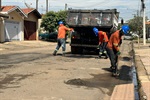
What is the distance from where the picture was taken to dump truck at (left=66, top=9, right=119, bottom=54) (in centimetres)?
1747

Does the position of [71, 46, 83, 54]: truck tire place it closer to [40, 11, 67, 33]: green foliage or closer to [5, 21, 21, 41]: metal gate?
[5, 21, 21, 41]: metal gate

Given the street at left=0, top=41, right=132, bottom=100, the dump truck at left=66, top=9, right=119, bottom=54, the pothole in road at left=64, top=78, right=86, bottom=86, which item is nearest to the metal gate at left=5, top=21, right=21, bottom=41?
the dump truck at left=66, top=9, right=119, bottom=54

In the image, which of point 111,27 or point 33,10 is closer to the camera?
point 111,27

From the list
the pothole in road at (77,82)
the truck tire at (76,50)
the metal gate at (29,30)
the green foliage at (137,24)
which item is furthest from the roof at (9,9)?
the green foliage at (137,24)

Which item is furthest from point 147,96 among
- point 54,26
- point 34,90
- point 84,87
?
point 54,26

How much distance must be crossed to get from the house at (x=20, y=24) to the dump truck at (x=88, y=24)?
17252 millimetres

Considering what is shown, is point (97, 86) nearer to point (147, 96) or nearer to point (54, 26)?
point (147, 96)

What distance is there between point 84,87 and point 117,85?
111 cm

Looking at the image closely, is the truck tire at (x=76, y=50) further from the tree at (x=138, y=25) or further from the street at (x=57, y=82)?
the tree at (x=138, y=25)

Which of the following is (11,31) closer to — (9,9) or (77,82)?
(9,9)

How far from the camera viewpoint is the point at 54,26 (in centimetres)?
4603

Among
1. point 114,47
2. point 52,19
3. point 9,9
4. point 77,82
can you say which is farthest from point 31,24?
point 77,82

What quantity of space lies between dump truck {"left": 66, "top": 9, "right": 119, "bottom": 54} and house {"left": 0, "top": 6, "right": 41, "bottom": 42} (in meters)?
17.3

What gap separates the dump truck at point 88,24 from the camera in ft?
57.3
